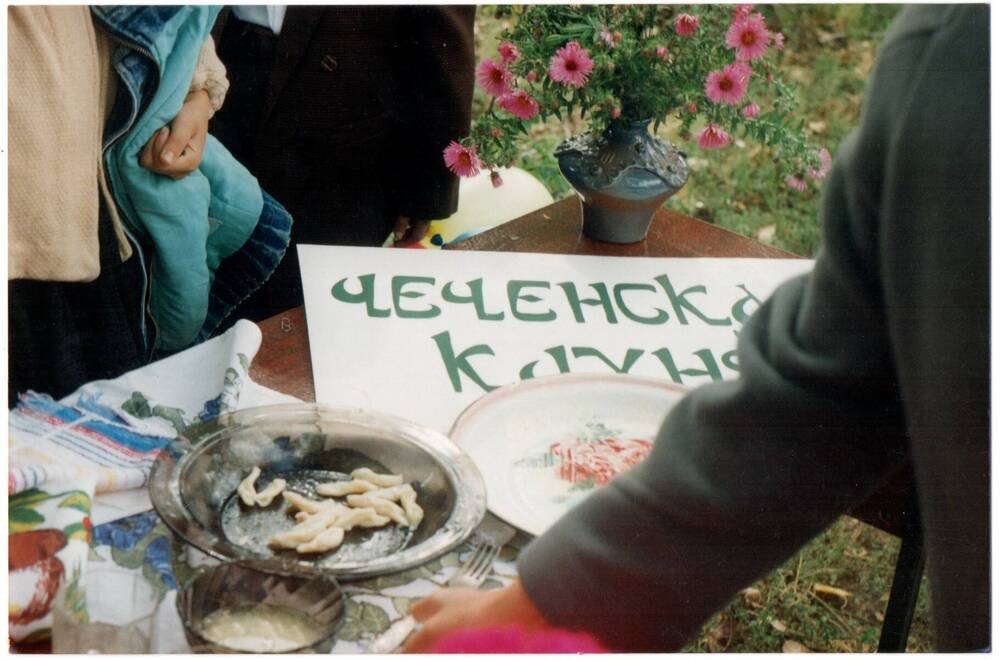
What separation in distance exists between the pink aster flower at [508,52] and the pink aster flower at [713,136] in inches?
6.9

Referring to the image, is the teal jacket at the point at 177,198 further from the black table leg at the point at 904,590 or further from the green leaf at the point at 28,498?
the black table leg at the point at 904,590

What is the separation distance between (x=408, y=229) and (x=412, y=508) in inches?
19.2

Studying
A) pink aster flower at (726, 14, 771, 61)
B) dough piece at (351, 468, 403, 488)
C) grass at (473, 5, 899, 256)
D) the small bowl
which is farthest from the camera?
grass at (473, 5, 899, 256)

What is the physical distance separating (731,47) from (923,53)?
0.32 meters

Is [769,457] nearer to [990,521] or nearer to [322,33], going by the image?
[990,521]

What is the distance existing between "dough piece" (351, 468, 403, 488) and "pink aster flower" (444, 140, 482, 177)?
374 mm

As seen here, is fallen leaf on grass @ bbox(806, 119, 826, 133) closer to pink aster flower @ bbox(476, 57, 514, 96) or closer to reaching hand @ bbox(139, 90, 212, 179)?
pink aster flower @ bbox(476, 57, 514, 96)

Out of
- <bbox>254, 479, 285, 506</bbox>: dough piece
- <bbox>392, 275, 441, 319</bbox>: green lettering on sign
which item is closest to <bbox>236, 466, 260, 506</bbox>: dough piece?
<bbox>254, 479, 285, 506</bbox>: dough piece

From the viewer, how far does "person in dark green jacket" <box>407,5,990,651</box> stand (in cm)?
55

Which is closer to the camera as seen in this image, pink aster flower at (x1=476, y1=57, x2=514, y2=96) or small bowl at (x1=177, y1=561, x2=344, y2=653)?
small bowl at (x1=177, y1=561, x2=344, y2=653)

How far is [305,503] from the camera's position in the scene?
62cm

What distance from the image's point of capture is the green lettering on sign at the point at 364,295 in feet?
2.61

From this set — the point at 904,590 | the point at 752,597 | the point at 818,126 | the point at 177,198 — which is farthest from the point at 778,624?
the point at 818,126

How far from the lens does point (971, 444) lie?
66cm
